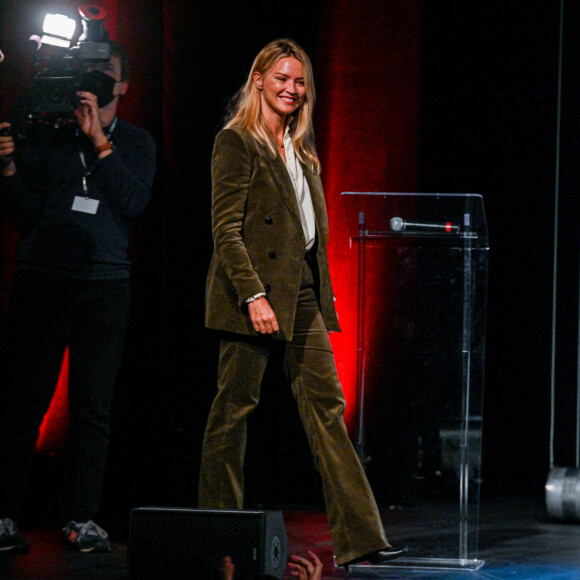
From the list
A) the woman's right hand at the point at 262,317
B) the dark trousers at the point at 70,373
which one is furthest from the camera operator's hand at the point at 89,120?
the woman's right hand at the point at 262,317

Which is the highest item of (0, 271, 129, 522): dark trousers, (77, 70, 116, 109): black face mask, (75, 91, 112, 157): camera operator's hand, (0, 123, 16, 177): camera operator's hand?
(77, 70, 116, 109): black face mask

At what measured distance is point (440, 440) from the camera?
321 centimetres

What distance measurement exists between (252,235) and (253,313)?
0.24m

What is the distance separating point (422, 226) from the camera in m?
3.20

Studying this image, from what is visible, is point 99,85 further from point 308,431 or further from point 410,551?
point 410,551

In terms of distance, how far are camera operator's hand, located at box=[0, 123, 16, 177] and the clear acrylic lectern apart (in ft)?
3.59

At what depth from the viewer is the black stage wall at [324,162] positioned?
13.7ft

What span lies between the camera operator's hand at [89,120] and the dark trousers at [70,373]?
1.53ft

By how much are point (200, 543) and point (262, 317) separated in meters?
0.65

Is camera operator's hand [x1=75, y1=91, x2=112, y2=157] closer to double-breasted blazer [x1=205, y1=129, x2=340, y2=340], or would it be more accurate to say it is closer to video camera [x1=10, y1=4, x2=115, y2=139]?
video camera [x1=10, y1=4, x2=115, y2=139]

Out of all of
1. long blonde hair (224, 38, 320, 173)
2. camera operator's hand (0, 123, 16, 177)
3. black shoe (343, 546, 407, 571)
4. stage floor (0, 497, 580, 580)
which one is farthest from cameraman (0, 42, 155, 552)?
black shoe (343, 546, 407, 571)

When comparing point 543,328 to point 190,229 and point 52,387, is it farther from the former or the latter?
point 52,387

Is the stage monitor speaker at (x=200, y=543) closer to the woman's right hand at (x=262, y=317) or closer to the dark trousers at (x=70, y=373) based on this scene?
the woman's right hand at (x=262, y=317)

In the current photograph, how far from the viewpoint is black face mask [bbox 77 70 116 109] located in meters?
3.36
